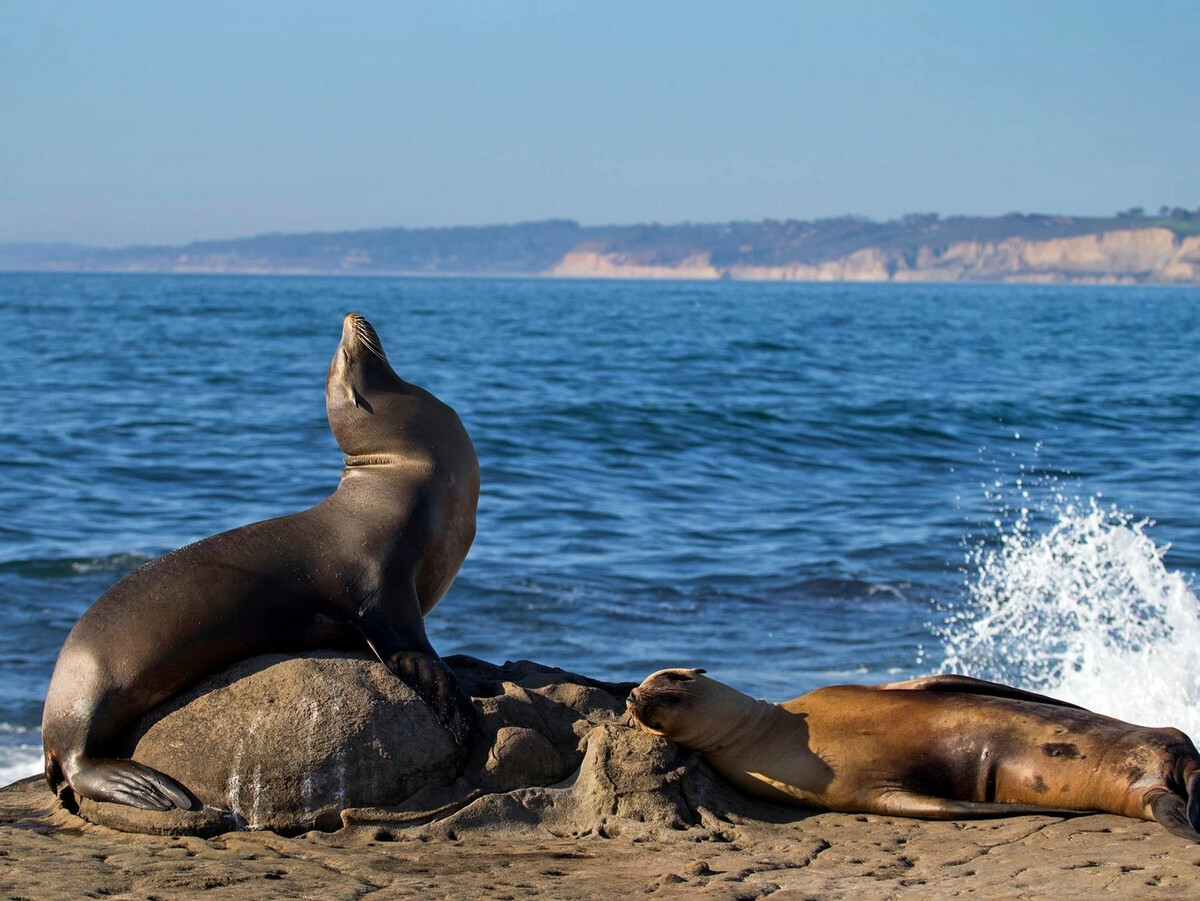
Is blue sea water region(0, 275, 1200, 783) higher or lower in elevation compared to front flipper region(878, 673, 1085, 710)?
lower

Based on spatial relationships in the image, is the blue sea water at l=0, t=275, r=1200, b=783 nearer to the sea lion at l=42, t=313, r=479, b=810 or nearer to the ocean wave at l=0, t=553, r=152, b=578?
the ocean wave at l=0, t=553, r=152, b=578

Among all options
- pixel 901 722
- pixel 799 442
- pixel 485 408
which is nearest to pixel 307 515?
pixel 901 722

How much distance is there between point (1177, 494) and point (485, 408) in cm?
912

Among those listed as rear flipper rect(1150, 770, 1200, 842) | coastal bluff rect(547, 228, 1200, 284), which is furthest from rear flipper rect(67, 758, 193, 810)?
coastal bluff rect(547, 228, 1200, 284)

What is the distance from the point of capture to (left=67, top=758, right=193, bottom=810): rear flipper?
4.61 metres

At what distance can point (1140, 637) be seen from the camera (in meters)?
9.66

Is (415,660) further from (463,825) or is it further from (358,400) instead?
(358,400)

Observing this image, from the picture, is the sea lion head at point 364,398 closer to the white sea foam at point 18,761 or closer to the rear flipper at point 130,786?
the rear flipper at point 130,786

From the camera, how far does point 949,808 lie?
4.59 metres

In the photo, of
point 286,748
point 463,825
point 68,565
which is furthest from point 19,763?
point 68,565

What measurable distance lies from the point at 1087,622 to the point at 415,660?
6615 mm

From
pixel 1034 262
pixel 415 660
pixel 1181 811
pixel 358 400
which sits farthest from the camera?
pixel 1034 262

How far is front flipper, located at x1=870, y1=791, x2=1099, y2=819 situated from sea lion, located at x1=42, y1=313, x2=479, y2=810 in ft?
4.51

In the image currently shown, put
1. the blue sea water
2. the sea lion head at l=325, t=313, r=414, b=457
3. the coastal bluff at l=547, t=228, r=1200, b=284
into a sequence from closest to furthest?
the sea lion head at l=325, t=313, r=414, b=457
the blue sea water
the coastal bluff at l=547, t=228, r=1200, b=284
